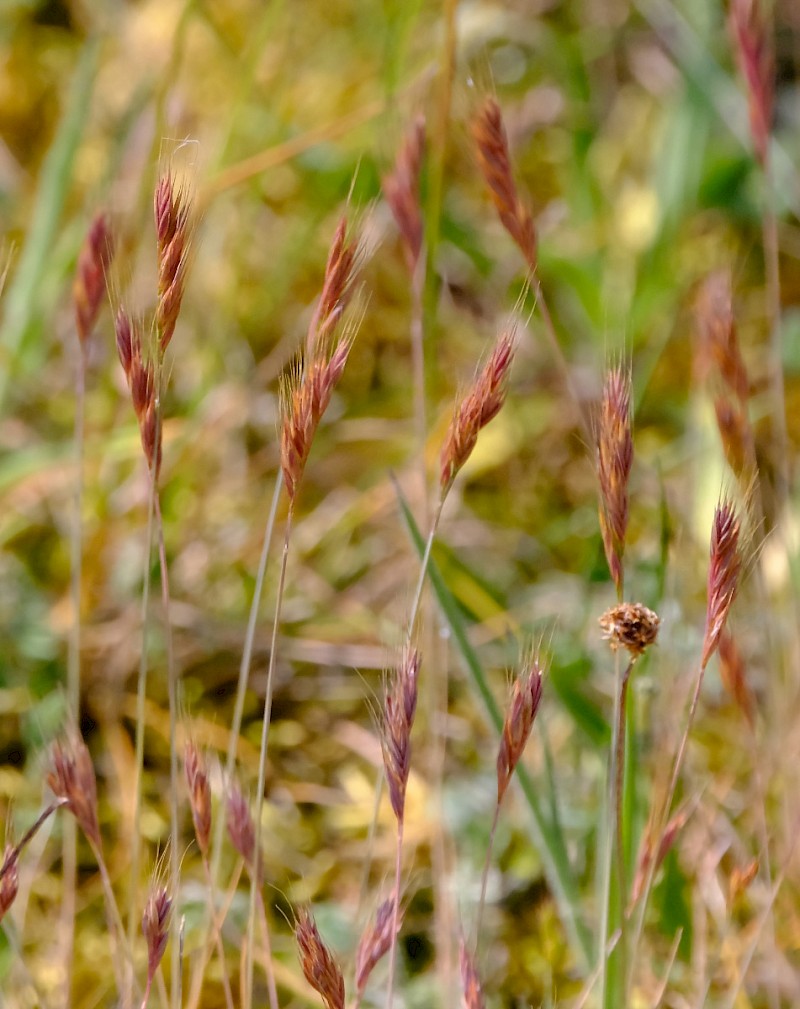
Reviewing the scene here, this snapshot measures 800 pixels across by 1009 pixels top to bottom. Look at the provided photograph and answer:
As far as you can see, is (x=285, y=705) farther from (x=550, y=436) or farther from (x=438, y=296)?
(x=438, y=296)

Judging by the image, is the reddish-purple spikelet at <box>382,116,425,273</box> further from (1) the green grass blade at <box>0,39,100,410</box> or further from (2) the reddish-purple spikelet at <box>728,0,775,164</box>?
(1) the green grass blade at <box>0,39,100,410</box>

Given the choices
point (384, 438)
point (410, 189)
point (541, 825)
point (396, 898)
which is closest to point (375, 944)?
point (396, 898)

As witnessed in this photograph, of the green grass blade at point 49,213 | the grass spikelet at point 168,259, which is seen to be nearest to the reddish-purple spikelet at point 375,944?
the grass spikelet at point 168,259

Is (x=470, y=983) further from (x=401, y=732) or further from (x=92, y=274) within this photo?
(x=92, y=274)

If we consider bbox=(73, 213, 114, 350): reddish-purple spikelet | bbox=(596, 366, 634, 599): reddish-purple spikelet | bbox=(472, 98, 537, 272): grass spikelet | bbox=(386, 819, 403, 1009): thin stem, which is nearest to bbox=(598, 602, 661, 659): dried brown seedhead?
bbox=(596, 366, 634, 599): reddish-purple spikelet

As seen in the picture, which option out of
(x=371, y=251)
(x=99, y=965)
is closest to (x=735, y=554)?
(x=371, y=251)
